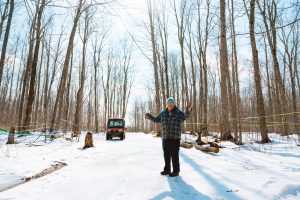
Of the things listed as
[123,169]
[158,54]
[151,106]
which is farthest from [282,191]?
[151,106]

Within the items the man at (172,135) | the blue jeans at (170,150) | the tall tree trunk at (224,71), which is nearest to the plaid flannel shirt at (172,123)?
the man at (172,135)

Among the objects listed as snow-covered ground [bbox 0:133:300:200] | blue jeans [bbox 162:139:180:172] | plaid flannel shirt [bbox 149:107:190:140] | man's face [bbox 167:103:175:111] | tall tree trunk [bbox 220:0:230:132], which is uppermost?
tall tree trunk [bbox 220:0:230:132]

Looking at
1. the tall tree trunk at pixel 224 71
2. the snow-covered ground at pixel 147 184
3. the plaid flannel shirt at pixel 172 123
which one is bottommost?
the snow-covered ground at pixel 147 184

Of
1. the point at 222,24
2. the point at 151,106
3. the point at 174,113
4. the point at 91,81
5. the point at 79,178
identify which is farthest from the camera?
the point at 151,106

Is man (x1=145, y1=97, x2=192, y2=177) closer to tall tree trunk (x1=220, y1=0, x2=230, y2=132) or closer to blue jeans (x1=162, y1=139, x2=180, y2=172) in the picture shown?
blue jeans (x1=162, y1=139, x2=180, y2=172)

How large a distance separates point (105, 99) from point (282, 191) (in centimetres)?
3514

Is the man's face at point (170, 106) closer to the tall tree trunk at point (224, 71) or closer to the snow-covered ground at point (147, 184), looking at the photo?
the snow-covered ground at point (147, 184)

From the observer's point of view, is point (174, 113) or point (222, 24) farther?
point (222, 24)

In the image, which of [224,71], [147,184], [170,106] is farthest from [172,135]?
[224,71]

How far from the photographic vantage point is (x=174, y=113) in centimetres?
480

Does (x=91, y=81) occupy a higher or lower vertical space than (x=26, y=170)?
higher

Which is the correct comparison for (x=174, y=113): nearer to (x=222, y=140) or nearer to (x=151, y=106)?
(x=222, y=140)

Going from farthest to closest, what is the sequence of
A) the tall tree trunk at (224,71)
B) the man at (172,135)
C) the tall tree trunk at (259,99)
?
1. the tall tree trunk at (259,99)
2. the tall tree trunk at (224,71)
3. the man at (172,135)

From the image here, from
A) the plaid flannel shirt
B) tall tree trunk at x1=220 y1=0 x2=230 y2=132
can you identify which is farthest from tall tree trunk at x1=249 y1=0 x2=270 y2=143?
the plaid flannel shirt
